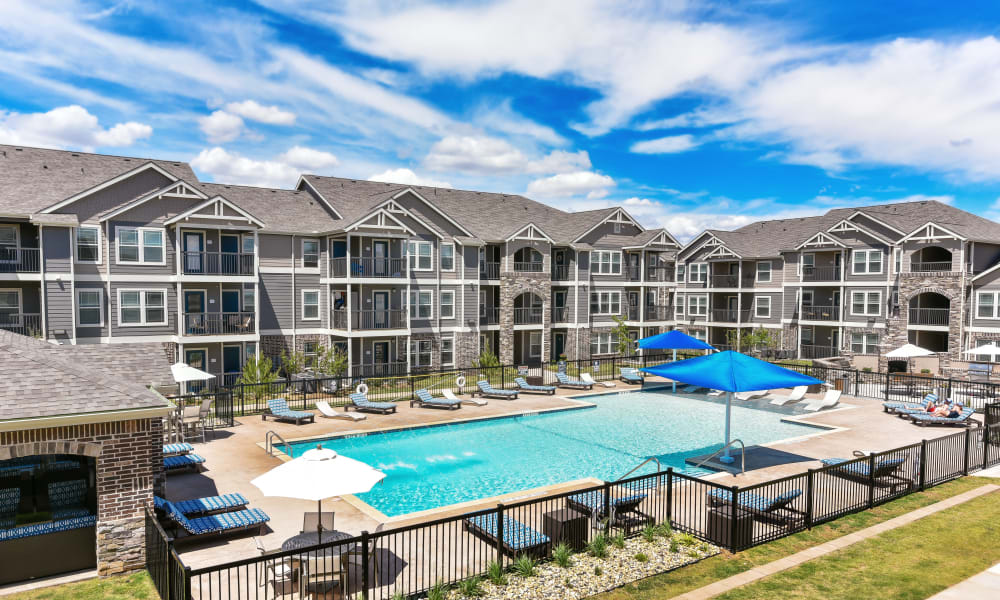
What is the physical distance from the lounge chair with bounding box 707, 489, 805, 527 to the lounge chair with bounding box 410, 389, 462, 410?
1368 cm

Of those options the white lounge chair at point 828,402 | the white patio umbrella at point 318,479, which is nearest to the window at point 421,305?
the white lounge chair at point 828,402

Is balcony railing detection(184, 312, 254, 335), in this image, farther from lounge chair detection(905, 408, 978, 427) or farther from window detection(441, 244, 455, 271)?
lounge chair detection(905, 408, 978, 427)

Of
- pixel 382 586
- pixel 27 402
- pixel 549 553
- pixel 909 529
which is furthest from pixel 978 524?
pixel 27 402

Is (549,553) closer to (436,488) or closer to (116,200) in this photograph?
(436,488)

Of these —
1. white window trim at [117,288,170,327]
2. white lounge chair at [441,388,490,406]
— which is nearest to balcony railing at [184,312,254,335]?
white window trim at [117,288,170,327]

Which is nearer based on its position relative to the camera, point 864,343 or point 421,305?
point 421,305

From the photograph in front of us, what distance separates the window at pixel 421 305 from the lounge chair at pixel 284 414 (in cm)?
1347

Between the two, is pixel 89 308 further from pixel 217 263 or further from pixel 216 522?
pixel 216 522

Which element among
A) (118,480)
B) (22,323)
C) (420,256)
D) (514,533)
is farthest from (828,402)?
(22,323)

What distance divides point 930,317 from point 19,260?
48.1m

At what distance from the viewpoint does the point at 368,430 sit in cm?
2072

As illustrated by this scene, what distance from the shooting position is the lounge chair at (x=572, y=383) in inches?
1190

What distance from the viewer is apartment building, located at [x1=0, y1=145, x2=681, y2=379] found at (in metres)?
26.8

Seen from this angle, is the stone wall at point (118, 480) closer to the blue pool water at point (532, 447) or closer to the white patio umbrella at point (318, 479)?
the white patio umbrella at point (318, 479)
